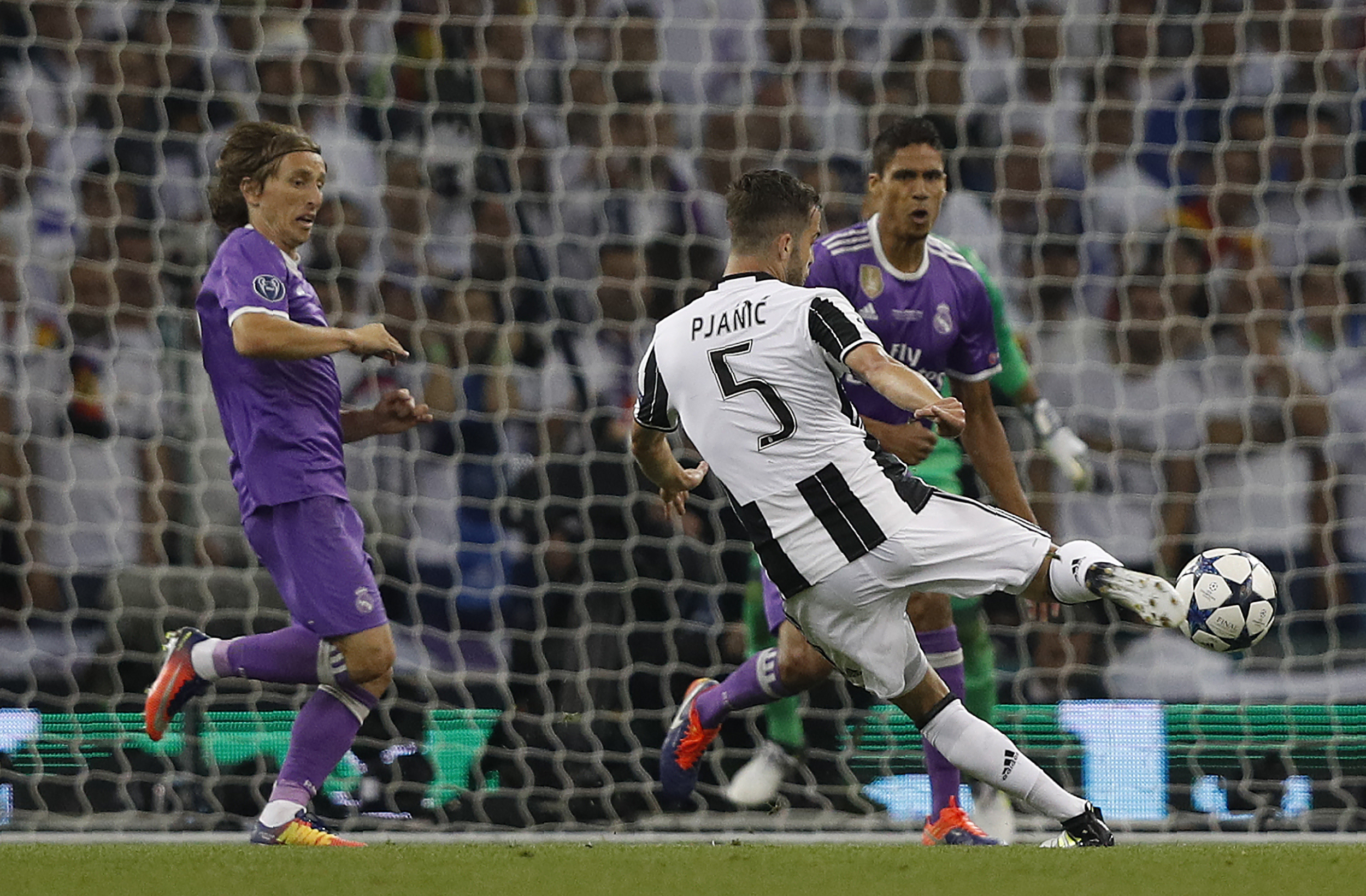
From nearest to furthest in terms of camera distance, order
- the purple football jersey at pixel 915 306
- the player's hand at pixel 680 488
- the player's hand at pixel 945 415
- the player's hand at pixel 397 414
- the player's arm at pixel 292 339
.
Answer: the player's hand at pixel 945 415 < the player's arm at pixel 292 339 < the player's hand at pixel 680 488 < the player's hand at pixel 397 414 < the purple football jersey at pixel 915 306

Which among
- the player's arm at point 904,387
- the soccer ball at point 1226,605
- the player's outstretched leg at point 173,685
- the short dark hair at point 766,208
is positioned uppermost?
the short dark hair at point 766,208

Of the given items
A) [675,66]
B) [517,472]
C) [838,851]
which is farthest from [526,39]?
[838,851]

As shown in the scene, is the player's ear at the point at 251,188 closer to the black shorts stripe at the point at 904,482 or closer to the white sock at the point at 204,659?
the white sock at the point at 204,659

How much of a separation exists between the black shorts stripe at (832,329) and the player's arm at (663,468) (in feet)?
1.61

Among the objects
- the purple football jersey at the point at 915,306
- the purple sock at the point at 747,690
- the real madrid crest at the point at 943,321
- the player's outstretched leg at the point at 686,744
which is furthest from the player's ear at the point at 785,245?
the player's outstretched leg at the point at 686,744

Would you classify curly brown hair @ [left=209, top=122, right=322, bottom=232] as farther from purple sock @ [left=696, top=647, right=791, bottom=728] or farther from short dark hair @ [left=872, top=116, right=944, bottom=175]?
purple sock @ [left=696, top=647, right=791, bottom=728]

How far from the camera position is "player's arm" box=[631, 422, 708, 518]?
12.9 feet

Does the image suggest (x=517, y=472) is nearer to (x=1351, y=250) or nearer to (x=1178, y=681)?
(x=1178, y=681)

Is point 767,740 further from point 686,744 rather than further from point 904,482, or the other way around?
point 904,482

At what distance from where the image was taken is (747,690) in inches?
185

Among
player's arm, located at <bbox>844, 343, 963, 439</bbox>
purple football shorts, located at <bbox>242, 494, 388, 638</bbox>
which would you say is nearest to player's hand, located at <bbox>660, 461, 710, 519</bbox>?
player's arm, located at <bbox>844, 343, 963, 439</bbox>

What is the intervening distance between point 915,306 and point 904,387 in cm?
133

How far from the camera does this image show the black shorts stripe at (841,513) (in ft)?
11.8

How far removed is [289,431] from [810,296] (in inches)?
51.5
